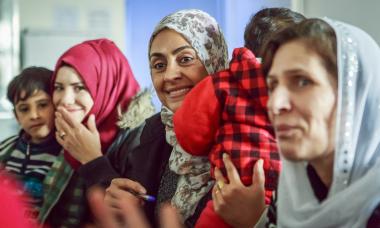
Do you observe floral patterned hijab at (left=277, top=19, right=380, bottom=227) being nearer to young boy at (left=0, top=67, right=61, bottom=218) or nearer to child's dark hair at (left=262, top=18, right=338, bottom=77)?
child's dark hair at (left=262, top=18, right=338, bottom=77)

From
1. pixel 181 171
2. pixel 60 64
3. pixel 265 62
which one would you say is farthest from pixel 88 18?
pixel 265 62

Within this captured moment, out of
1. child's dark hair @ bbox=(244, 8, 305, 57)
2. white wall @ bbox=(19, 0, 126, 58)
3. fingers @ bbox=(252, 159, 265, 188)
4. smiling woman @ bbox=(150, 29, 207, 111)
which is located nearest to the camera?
fingers @ bbox=(252, 159, 265, 188)

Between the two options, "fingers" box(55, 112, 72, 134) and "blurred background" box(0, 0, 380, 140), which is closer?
"fingers" box(55, 112, 72, 134)

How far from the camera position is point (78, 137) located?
5.71 feet

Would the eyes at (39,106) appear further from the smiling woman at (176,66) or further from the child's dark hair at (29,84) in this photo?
the smiling woman at (176,66)

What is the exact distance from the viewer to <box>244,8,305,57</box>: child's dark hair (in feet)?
4.31

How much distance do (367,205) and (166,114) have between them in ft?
2.49

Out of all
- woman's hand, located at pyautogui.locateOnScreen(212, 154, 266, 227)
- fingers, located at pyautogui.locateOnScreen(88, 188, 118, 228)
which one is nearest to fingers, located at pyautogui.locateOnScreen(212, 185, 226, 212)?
woman's hand, located at pyautogui.locateOnScreen(212, 154, 266, 227)

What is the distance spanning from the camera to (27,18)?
9.48 feet

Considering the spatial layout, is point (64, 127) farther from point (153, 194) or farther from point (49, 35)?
point (49, 35)

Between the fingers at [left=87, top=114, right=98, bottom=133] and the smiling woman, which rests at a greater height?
the smiling woman

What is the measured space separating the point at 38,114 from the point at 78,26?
1237 millimetres

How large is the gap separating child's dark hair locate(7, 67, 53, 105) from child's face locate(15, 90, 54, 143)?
1 cm

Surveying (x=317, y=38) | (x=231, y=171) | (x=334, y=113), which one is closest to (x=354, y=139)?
(x=334, y=113)
